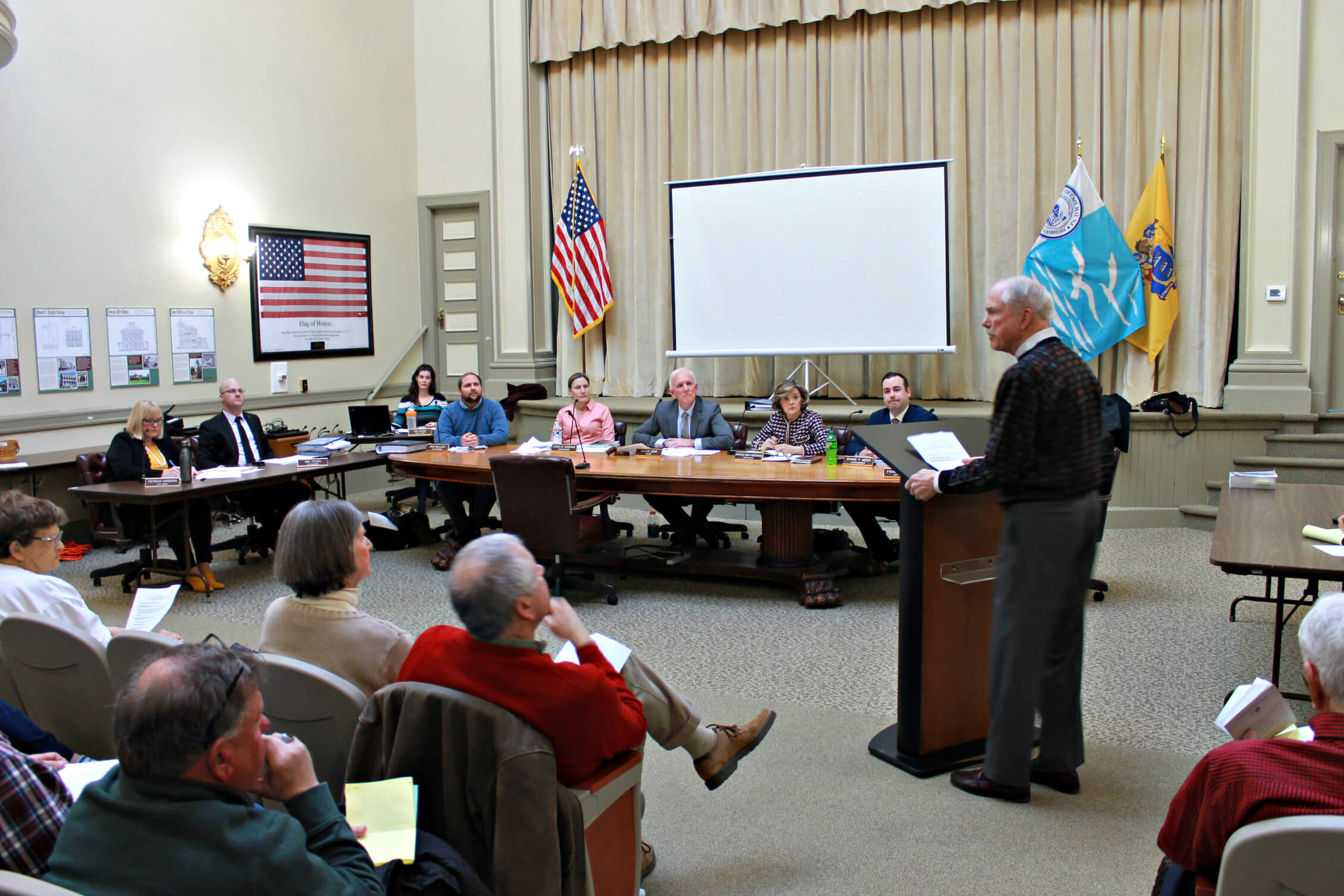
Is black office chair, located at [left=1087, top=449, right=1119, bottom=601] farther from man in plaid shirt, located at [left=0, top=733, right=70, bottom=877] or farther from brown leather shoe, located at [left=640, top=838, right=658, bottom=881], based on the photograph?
man in plaid shirt, located at [left=0, top=733, right=70, bottom=877]

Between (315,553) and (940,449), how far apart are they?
1894mm

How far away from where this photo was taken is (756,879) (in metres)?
2.61

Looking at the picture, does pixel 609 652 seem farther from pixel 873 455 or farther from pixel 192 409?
pixel 192 409

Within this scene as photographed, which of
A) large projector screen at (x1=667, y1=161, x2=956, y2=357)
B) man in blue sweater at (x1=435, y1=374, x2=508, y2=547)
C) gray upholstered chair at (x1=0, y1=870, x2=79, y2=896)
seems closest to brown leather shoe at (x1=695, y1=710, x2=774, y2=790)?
gray upholstered chair at (x1=0, y1=870, x2=79, y2=896)

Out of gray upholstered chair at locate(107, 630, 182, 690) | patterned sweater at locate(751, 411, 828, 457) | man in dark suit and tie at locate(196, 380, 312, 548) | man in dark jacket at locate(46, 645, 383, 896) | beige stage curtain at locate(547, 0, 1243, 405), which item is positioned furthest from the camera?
beige stage curtain at locate(547, 0, 1243, 405)

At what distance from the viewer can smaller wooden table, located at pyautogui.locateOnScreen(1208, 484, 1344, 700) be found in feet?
10.6

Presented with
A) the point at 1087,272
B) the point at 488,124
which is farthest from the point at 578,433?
the point at 488,124

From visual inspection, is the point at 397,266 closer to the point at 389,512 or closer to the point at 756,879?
the point at 389,512

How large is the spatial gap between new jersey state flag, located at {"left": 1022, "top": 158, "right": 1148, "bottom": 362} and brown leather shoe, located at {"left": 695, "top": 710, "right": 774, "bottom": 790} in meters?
5.27

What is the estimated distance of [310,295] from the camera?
341 inches

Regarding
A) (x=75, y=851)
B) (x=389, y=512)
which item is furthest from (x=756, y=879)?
(x=389, y=512)

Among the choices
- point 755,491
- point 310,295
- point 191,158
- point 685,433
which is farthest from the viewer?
point 310,295

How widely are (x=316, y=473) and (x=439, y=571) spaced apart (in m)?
1.01

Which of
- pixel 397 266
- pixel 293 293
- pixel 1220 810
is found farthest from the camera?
pixel 397 266
